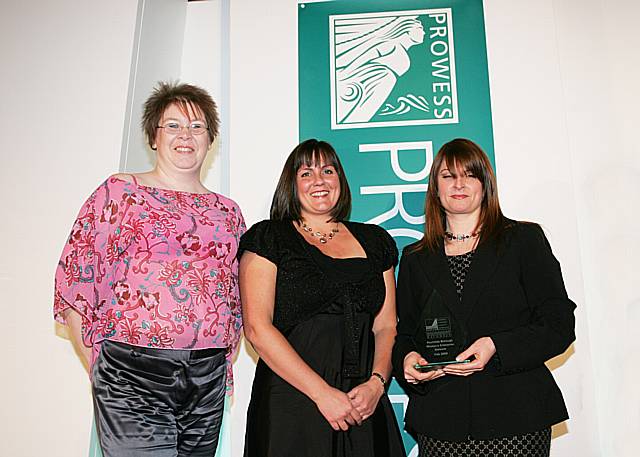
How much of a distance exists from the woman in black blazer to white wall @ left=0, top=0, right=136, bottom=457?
4.98 ft

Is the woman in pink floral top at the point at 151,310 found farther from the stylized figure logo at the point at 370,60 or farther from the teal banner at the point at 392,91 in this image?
the stylized figure logo at the point at 370,60

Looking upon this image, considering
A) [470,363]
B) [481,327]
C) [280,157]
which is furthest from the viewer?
[280,157]

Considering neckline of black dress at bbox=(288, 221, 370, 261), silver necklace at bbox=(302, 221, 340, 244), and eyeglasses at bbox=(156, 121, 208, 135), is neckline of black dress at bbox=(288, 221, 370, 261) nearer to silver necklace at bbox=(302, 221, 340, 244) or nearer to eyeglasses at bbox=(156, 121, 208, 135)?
silver necklace at bbox=(302, 221, 340, 244)

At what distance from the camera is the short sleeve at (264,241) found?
223 cm

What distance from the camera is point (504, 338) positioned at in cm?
202

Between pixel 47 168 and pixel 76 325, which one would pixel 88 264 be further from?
pixel 47 168

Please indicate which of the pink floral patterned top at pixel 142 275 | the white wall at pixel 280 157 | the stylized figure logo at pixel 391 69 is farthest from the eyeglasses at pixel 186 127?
the stylized figure logo at pixel 391 69

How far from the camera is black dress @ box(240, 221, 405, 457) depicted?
208 cm

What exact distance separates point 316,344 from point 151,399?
543mm

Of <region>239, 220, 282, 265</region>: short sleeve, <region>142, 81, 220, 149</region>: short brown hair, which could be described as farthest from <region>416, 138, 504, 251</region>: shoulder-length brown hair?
<region>142, 81, 220, 149</region>: short brown hair

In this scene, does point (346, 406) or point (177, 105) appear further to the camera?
point (177, 105)

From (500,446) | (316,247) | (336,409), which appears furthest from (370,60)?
(500,446)

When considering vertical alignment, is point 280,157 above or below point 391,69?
below

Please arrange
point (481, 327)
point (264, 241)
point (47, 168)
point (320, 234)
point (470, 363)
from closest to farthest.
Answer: point (470, 363) < point (481, 327) < point (264, 241) < point (320, 234) < point (47, 168)
